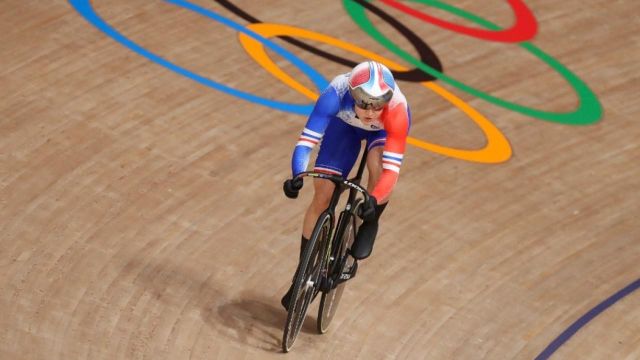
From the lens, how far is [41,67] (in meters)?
8.93

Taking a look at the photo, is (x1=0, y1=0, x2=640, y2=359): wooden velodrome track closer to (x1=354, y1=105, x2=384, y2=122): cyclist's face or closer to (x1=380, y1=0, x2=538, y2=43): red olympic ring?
(x1=380, y1=0, x2=538, y2=43): red olympic ring

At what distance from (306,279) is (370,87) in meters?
1.08

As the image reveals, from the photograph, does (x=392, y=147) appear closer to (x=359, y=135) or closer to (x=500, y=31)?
(x=359, y=135)

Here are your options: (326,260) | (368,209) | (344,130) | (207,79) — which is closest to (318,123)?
(344,130)

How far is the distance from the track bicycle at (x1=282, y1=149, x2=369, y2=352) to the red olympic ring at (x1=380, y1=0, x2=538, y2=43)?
4.12 m

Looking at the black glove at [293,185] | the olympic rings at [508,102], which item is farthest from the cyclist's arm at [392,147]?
the olympic rings at [508,102]

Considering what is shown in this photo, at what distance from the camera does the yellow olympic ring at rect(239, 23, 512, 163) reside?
28.8 feet

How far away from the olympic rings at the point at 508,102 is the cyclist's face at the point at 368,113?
361cm

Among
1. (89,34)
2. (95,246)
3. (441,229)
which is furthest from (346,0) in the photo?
(95,246)

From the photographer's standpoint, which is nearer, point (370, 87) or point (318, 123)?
point (370, 87)

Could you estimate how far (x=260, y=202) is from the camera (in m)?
7.90

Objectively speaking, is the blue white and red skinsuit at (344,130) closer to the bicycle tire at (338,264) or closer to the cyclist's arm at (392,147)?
the cyclist's arm at (392,147)

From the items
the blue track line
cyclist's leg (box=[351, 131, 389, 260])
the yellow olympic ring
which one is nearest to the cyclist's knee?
cyclist's leg (box=[351, 131, 389, 260])

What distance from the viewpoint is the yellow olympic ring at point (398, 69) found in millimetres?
8789
